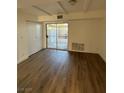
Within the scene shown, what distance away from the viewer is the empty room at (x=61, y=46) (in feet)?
11.2

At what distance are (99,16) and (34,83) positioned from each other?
512cm

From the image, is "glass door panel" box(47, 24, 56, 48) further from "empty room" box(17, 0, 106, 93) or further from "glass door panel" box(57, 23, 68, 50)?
"glass door panel" box(57, 23, 68, 50)

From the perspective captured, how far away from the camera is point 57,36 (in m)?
9.62

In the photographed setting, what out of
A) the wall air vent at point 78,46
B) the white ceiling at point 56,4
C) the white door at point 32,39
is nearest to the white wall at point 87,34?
the wall air vent at point 78,46

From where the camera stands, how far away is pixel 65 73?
13.8 ft

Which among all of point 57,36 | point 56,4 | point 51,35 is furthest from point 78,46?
point 56,4

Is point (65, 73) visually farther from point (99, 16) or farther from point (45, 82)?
point (99, 16)

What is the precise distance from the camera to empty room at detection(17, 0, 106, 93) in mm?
3426

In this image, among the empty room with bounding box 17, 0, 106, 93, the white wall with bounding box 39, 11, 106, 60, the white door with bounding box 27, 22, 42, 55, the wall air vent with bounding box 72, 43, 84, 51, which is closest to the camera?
the empty room with bounding box 17, 0, 106, 93

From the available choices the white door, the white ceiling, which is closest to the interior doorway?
the white door

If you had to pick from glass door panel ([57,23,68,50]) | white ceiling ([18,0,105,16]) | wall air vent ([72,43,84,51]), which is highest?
white ceiling ([18,0,105,16])

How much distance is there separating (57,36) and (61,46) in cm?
85
